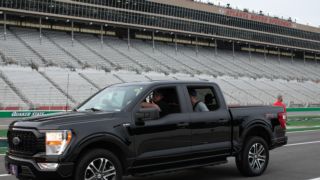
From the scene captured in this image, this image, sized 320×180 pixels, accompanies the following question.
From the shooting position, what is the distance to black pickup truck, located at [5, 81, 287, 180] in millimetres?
6559

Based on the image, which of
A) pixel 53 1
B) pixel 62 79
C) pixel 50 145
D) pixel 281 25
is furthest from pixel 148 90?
pixel 281 25

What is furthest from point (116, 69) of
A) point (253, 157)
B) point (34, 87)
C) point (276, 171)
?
point (253, 157)

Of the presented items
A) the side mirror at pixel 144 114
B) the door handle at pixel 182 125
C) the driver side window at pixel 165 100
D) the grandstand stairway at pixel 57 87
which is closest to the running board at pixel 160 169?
the door handle at pixel 182 125

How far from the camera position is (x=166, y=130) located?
7.65 metres

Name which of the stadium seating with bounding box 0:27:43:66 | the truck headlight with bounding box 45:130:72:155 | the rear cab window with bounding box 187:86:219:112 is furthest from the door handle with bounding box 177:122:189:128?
the stadium seating with bounding box 0:27:43:66

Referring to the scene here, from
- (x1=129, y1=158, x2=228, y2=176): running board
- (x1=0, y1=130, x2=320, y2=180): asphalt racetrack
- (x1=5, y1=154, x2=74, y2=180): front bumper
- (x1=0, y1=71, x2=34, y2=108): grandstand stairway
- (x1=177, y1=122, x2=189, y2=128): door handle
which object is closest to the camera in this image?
(x1=5, y1=154, x2=74, y2=180): front bumper

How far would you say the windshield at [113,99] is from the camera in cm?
765

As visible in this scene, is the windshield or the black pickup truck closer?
the black pickup truck

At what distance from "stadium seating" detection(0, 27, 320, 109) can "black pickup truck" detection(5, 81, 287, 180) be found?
21.5 meters

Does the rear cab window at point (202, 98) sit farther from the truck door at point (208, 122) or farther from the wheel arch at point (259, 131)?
the wheel arch at point (259, 131)

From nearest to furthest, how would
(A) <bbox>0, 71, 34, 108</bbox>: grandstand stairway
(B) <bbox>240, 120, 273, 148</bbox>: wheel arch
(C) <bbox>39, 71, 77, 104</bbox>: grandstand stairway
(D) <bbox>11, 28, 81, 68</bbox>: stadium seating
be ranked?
1. (B) <bbox>240, 120, 273, 148</bbox>: wheel arch
2. (A) <bbox>0, 71, 34, 108</bbox>: grandstand stairway
3. (C) <bbox>39, 71, 77, 104</bbox>: grandstand stairway
4. (D) <bbox>11, 28, 81, 68</bbox>: stadium seating

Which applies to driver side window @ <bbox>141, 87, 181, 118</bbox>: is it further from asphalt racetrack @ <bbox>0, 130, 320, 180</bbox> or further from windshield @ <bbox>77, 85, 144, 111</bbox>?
asphalt racetrack @ <bbox>0, 130, 320, 180</bbox>

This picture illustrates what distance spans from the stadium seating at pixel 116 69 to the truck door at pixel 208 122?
21493 millimetres

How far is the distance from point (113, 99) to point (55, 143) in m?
1.65
